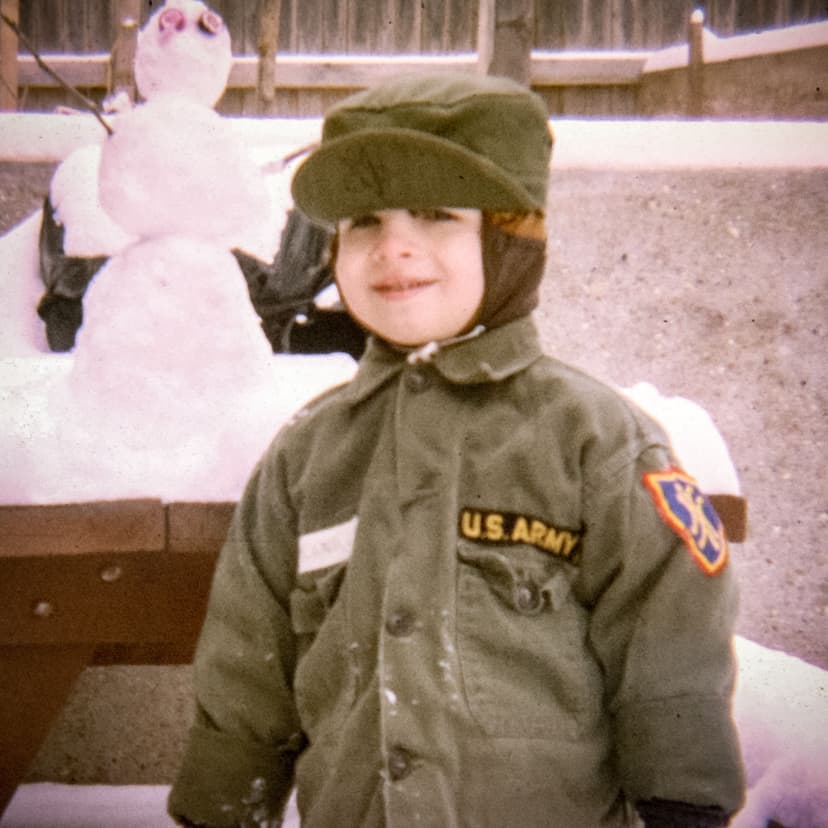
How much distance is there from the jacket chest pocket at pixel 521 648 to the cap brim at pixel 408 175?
1.27ft

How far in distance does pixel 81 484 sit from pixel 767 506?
4.54 feet

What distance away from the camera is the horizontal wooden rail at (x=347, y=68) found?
7.64ft

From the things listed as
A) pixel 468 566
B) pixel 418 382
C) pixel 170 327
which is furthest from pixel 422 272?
pixel 170 327

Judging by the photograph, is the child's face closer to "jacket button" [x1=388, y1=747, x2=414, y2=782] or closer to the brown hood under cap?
the brown hood under cap

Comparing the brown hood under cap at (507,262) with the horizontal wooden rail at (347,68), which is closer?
the brown hood under cap at (507,262)

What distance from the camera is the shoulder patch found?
91 centimetres

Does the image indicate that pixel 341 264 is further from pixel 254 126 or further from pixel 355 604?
pixel 254 126

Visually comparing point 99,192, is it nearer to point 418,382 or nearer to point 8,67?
point 418,382

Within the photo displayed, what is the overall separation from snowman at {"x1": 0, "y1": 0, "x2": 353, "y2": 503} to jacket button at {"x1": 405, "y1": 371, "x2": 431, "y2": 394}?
320mm

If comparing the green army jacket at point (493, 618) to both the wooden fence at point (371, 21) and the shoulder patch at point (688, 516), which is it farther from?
the wooden fence at point (371, 21)

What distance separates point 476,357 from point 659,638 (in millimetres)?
362

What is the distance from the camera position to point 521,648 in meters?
0.92

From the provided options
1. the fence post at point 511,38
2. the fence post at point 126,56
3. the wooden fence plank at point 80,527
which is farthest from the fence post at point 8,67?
the wooden fence plank at point 80,527

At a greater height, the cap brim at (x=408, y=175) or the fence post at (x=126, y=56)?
the fence post at (x=126, y=56)
